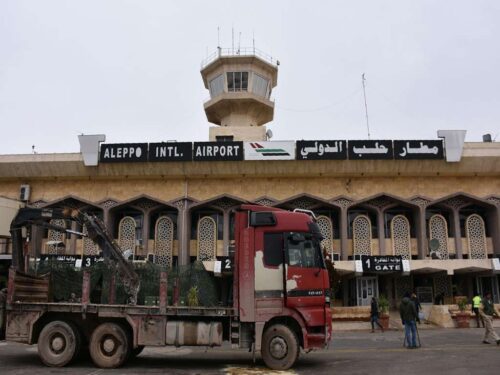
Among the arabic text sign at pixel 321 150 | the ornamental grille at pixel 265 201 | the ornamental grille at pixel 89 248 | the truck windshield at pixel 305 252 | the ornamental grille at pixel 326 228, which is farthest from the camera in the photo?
the ornamental grille at pixel 89 248

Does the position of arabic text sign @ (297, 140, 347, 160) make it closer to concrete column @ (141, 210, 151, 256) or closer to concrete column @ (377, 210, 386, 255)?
concrete column @ (377, 210, 386, 255)

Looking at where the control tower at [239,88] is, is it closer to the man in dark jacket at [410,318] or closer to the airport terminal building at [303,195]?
the airport terminal building at [303,195]

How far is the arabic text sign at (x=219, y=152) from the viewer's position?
29547 millimetres

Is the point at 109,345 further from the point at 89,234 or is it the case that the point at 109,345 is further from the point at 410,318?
the point at 410,318

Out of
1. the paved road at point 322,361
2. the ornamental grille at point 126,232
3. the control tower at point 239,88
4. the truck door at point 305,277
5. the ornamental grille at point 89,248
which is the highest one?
the control tower at point 239,88

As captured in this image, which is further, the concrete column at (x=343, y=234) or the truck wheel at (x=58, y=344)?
the concrete column at (x=343, y=234)

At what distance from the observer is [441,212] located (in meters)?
31.0

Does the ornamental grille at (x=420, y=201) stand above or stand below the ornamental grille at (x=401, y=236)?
above

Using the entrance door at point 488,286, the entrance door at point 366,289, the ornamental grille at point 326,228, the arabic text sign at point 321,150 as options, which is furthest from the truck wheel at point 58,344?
the entrance door at point 488,286

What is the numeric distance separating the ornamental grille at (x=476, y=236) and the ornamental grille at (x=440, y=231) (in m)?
1.48

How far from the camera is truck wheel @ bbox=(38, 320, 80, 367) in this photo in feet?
37.6

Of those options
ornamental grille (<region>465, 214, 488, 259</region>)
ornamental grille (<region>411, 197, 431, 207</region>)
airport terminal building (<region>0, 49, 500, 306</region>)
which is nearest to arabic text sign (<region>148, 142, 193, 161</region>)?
airport terminal building (<region>0, 49, 500, 306</region>)

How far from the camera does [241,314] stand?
11.1m

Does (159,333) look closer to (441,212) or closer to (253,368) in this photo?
(253,368)
